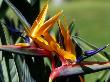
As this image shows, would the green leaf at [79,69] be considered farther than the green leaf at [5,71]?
No

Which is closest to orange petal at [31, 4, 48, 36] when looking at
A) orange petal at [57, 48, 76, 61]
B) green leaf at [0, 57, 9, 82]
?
orange petal at [57, 48, 76, 61]

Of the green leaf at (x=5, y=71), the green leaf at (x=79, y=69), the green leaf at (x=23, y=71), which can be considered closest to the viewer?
the green leaf at (x=79, y=69)

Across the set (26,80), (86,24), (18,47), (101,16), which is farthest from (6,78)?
(101,16)

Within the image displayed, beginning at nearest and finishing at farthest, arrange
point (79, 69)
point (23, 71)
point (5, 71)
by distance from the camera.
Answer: point (79, 69)
point (23, 71)
point (5, 71)

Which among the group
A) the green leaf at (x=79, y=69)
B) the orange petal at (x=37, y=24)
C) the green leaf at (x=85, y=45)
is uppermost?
the orange petal at (x=37, y=24)

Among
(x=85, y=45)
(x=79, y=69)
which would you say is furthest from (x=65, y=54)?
(x=85, y=45)

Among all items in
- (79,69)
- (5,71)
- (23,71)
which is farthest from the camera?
(5,71)

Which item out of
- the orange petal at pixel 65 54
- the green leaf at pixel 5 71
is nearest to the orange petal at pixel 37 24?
the orange petal at pixel 65 54

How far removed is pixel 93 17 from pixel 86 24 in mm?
1207

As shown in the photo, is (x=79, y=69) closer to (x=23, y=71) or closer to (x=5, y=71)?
(x=23, y=71)

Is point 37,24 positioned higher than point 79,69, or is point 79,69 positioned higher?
point 37,24

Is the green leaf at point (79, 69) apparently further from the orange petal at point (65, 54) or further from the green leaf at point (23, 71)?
the green leaf at point (23, 71)

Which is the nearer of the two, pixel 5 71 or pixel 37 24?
pixel 37 24

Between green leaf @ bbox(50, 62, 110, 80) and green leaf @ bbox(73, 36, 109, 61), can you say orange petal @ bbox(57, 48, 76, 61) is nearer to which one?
green leaf @ bbox(50, 62, 110, 80)
